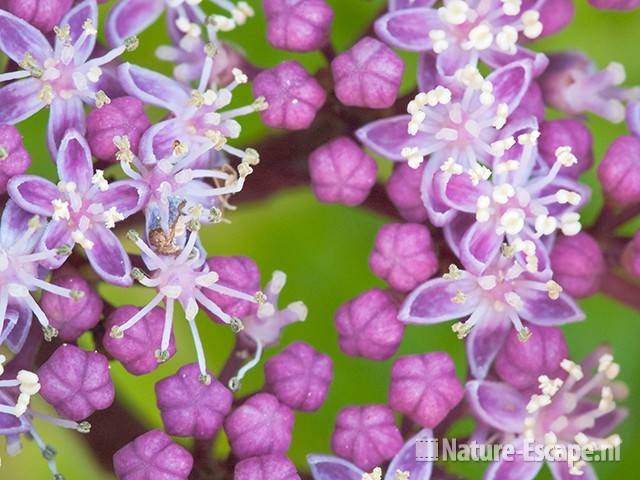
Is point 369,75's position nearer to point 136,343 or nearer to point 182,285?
point 182,285

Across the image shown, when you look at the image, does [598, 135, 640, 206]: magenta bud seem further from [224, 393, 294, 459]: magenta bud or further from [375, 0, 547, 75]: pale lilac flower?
[224, 393, 294, 459]: magenta bud

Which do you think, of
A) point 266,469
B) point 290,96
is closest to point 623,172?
point 290,96

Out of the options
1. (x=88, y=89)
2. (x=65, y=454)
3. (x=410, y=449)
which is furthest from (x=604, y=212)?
(x=65, y=454)

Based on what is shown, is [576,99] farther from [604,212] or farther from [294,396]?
[294,396]

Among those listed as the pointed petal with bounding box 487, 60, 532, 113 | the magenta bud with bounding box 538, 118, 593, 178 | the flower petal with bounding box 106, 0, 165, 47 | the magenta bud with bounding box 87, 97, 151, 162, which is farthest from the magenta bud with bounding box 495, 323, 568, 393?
the flower petal with bounding box 106, 0, 165, 47

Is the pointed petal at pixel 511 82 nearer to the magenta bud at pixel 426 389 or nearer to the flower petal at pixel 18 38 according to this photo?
the magenta bud at pixel 426 389
